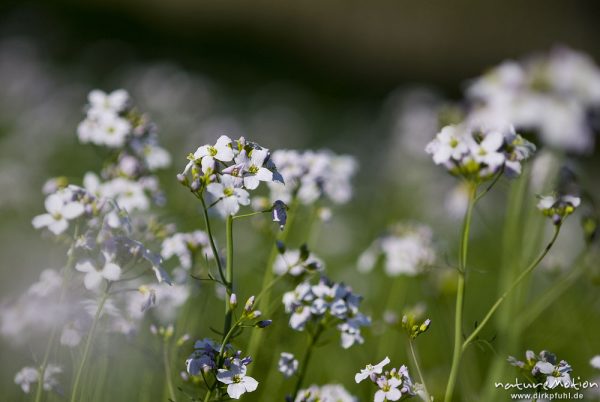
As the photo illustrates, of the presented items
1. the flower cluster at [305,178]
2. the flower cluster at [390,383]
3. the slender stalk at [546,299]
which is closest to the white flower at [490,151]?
the flower cluster at [390,383]

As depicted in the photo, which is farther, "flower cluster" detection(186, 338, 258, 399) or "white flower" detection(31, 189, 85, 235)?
"white flower" detection(31, 189, 85, 235)

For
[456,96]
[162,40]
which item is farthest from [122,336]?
[456,96]

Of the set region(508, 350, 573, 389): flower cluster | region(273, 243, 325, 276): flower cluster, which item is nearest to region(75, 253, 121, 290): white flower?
region(273, 243, 325, 276): flower cluster

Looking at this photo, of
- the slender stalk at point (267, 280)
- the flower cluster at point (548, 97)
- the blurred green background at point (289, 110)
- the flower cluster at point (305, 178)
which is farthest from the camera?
the blurred green background at point (289, 110)

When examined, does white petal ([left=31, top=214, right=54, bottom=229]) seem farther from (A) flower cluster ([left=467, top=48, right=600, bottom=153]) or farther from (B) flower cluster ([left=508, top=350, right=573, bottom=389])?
(A) flower cluster ([left=467, top=48, right=600, bottom=153])

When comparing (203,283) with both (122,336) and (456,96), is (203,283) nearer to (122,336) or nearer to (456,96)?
(122,336)

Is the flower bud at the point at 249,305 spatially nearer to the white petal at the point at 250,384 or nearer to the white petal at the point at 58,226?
the white petal at the point at 250,384
